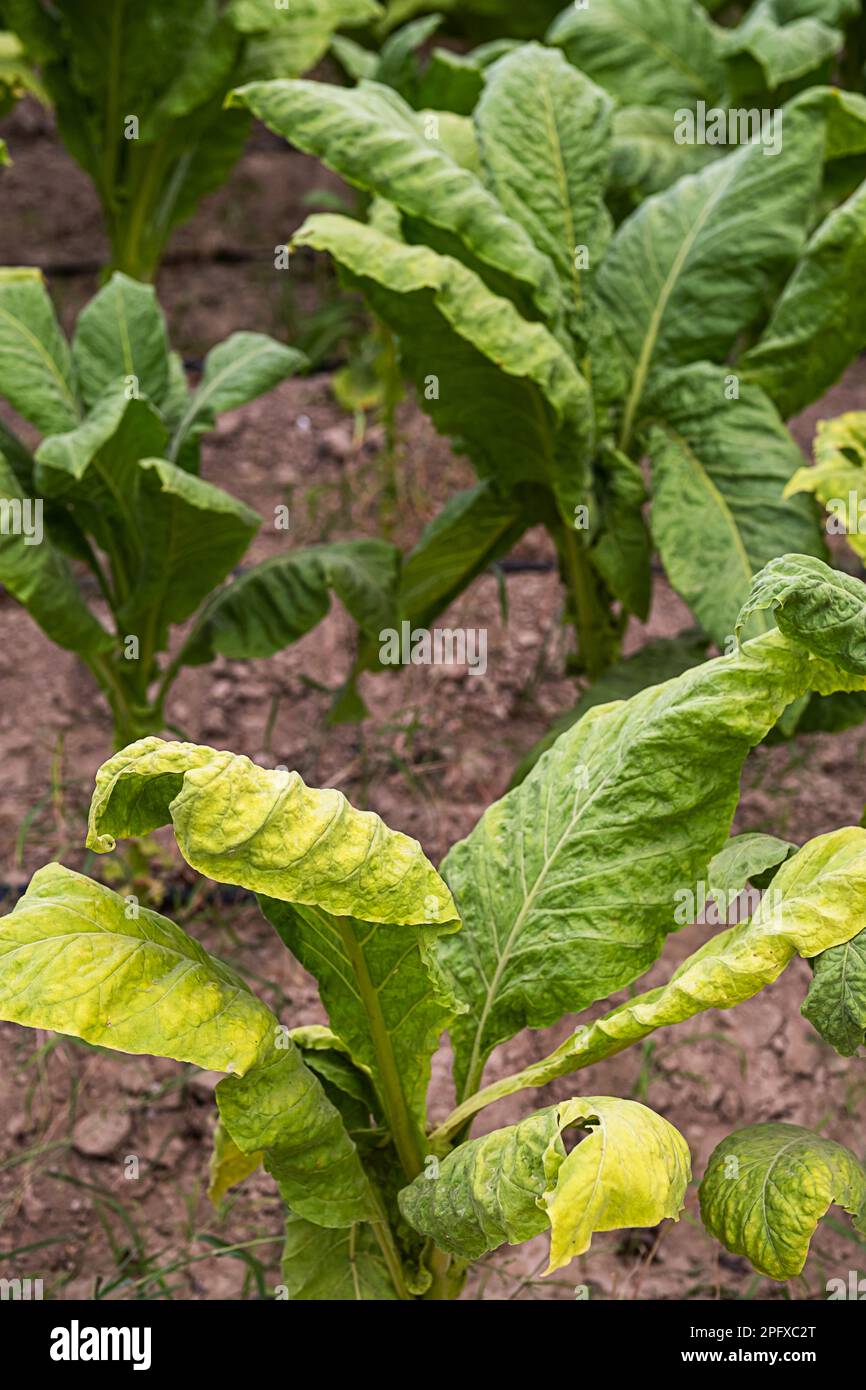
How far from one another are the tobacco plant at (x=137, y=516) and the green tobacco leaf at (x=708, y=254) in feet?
1.96

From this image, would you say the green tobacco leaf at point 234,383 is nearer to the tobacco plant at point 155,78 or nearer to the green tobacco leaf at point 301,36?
the tobacco plant at point 155,78

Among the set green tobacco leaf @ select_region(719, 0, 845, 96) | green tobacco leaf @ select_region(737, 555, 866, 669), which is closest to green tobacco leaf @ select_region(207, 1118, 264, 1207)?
green tobacco leaf @ select_region(737, 555, 866, 669)

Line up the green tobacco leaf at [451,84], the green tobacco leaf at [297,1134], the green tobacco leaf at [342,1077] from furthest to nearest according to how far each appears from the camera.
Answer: the green tobacco leaf at [451,84] → the green tobacco leaf at [342,1077] → the green tobacco leaf at [297,1134]

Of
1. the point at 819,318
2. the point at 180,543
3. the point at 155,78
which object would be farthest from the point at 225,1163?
the point at 155,78

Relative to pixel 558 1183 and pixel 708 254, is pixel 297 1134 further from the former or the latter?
pixel 708 254

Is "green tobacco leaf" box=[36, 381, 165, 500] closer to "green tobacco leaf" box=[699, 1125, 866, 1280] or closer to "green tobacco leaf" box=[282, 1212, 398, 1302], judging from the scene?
"green tobacco leaf" box=[282, 1212, 398, 1302]

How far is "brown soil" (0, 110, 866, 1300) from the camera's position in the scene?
2264 mm

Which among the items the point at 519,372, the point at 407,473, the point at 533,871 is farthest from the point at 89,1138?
the point at 407,473

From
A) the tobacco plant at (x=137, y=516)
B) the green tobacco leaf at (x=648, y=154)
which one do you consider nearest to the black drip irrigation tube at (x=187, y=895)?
the tobacco plant at (x=137, y=516)

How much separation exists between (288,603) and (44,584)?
1.39 ft

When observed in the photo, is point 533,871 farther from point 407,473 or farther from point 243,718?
point 407,473

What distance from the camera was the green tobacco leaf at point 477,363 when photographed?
2.30m

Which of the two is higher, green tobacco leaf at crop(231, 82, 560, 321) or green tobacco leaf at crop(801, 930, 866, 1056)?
green tobacco leaf at crop(231, 82, 560, 321)

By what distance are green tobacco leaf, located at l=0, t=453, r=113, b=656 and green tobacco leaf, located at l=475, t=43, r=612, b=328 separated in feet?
3.09
